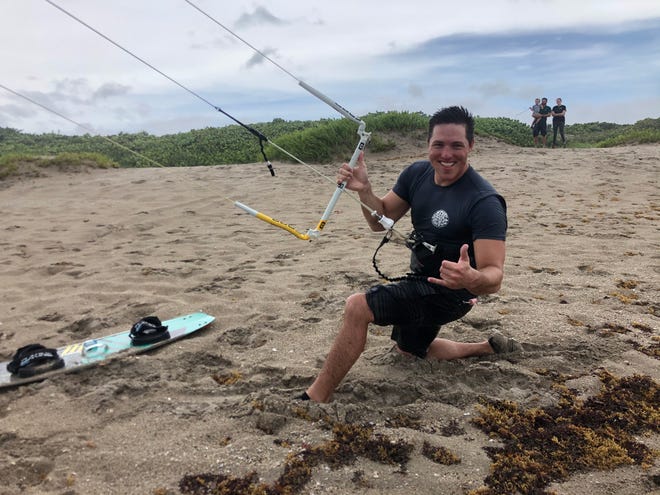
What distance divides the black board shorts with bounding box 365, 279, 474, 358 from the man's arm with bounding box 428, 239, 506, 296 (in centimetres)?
33

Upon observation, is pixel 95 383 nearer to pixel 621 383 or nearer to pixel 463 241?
pixel 463 241

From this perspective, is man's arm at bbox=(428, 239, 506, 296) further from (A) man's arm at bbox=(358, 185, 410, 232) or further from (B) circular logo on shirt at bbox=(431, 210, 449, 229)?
(A) man's arm at bbox=(358, 185, 410, 232)

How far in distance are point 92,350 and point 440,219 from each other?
8.12 feet

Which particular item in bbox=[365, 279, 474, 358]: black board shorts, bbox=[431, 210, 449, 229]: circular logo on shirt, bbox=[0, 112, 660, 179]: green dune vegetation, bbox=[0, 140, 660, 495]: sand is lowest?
bbox=[0, 140, 660, 495]: sand

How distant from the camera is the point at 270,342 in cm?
354

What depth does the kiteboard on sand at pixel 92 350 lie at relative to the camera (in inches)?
121

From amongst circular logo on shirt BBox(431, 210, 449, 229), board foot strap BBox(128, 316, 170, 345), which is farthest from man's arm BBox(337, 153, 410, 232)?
board foot strap BBox(128, 316, 170, 345)

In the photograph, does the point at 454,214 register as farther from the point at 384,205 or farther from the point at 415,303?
the point at 384,205

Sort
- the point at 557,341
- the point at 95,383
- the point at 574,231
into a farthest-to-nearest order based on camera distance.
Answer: the point at 574,231
the point at 557,341
the point at 95,383

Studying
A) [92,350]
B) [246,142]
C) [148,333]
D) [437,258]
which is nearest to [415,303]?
[437,258]

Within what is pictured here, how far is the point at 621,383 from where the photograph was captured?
286 cm

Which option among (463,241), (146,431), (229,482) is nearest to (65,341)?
(146,431)

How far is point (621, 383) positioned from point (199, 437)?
7.81 ft

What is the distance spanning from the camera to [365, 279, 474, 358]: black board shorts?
277 centimetres
